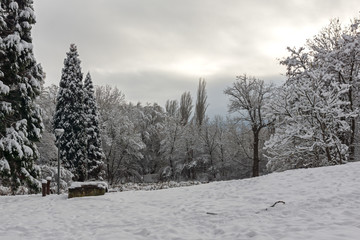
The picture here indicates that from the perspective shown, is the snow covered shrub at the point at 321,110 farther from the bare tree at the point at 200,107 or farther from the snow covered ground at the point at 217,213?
the bare tree at the point at 200,107

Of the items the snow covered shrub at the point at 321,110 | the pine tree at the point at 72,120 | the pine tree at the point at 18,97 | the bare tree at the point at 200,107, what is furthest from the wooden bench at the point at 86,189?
the bare tree at the point at 200,107

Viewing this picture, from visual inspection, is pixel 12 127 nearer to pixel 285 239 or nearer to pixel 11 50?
pixel 11 50

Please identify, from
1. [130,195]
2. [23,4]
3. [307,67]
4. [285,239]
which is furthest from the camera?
[307,67]

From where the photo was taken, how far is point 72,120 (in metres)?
26.3

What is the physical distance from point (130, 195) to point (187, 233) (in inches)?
270

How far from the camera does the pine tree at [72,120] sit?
25953 mm

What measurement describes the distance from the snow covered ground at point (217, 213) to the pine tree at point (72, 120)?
47.6 ft

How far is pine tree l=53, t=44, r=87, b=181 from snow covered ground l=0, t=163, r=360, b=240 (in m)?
14.5

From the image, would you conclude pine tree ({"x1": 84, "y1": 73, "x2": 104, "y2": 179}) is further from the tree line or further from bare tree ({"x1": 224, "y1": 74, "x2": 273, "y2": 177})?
bare tree ({"x1": 224, "y1": 74, "x2": 273, "y2": 177})

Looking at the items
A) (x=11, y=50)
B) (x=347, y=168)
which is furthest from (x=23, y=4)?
(x=347, y=168)

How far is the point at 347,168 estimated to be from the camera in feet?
36.5

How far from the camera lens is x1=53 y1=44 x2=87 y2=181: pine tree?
25953 mm

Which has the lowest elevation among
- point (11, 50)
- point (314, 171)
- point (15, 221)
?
point (15, 221)

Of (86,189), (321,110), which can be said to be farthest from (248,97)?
(86,189)
